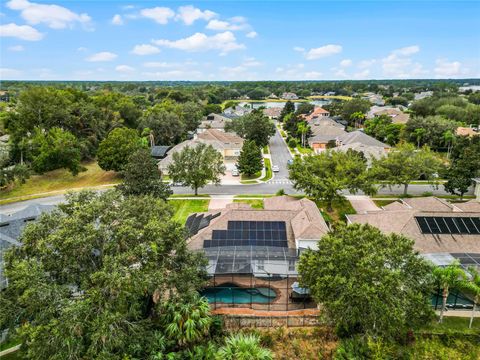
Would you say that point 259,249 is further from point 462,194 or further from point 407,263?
point 462,194

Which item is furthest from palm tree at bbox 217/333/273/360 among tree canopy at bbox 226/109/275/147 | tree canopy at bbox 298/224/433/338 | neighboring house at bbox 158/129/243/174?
tree canopy at bbox 226/109/275/147

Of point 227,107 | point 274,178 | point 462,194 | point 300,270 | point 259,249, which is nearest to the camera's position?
point 300,270

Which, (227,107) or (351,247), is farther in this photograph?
(227,107)

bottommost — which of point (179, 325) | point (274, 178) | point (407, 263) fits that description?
point (274, 178)

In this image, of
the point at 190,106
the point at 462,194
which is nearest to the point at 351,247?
the point at 462,194

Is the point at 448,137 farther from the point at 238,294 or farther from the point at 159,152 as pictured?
the point at 238,294

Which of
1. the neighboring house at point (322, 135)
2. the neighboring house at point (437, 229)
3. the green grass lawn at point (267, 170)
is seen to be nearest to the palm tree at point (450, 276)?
the neighboring house at point (437, 229)

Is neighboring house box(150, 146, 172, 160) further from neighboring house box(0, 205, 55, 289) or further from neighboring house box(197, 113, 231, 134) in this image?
neighboring house box(0, 205, 55, 289)
